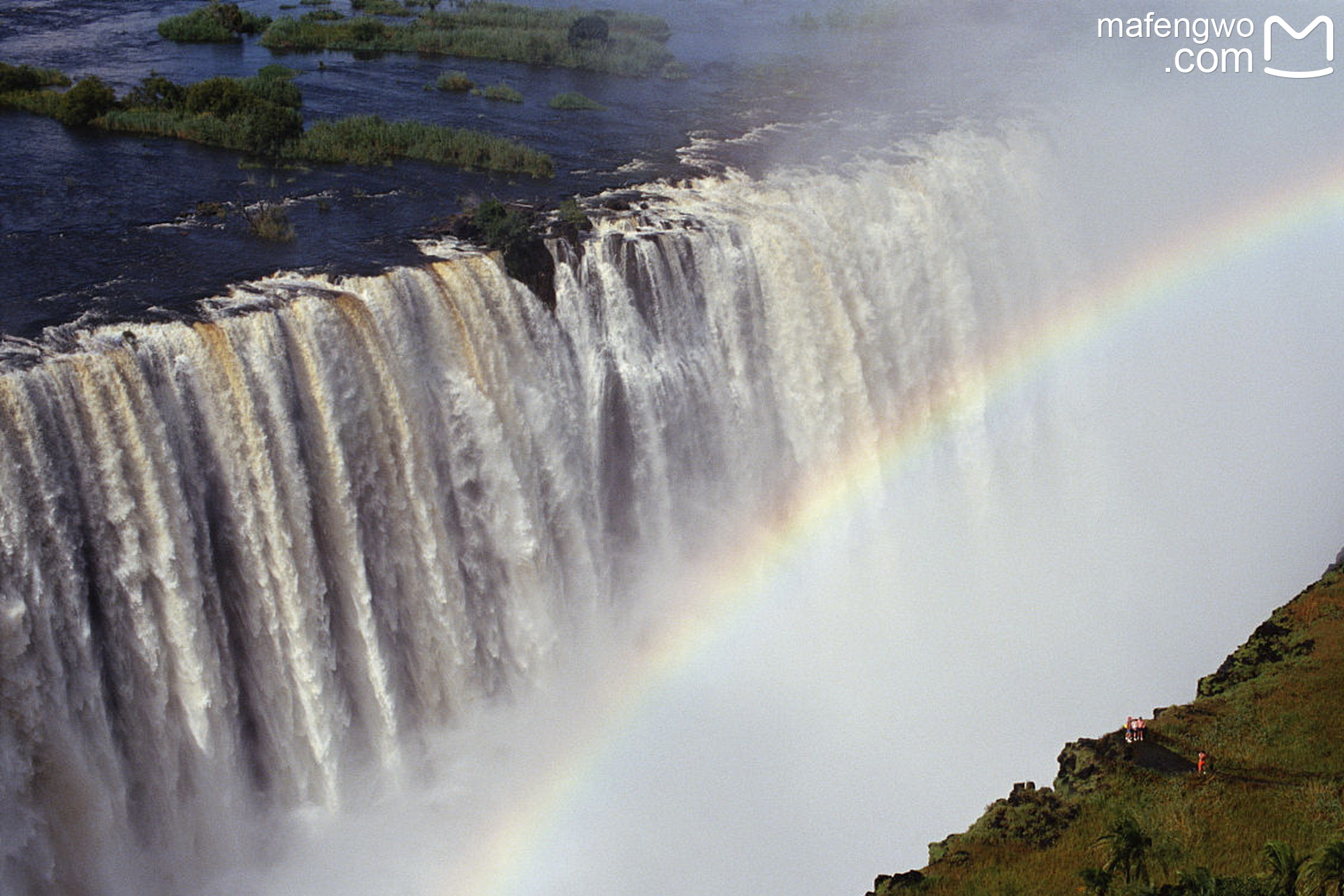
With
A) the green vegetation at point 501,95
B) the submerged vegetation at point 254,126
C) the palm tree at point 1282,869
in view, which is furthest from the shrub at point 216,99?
the palm tree at point 1282,869

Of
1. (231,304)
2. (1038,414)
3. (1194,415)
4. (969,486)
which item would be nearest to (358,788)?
(231,304)

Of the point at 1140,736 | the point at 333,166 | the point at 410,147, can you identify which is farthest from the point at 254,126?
the point at 1140,736

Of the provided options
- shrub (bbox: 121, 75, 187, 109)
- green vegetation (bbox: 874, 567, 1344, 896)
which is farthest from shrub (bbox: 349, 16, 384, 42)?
green vegetation (bbox: 874, 567, 1344, 896)

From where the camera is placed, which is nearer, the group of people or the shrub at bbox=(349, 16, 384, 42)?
the group of people

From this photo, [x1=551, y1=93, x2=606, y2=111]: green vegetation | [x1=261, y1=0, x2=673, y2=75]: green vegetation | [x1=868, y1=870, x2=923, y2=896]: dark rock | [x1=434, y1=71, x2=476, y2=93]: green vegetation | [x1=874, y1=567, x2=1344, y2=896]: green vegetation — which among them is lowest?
[x1=868, y1=870, x2=923, y2=896]: dark rock

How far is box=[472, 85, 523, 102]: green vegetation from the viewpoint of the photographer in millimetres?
35438

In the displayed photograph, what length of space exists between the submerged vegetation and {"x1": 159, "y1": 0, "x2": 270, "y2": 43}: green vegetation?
767 cm

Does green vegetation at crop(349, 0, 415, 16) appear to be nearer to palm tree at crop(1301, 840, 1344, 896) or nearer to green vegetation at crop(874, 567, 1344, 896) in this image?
green vegetation at crop(874, 567, 1344, 896)

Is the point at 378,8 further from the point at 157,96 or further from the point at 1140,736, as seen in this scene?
the point at 1140,736

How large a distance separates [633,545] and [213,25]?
83.9ft

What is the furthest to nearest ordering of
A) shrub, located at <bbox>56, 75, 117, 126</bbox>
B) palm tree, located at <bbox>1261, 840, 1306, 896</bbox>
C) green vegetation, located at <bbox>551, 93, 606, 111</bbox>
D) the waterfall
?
green vegetation, located at <bbox>551, 93, 606, 111</bbox> → shrub, located at <bbox>56, 75, 117, 126</bbox> → the waterfall → palm tree, located at <bbox>1261, 840, 1306, 896</bbox>

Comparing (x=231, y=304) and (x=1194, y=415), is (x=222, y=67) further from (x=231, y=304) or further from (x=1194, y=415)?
(x=1194, y=415)

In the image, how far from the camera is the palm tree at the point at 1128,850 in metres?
14.6

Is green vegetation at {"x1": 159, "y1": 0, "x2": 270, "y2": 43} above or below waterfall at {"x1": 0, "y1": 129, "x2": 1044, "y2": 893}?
above
